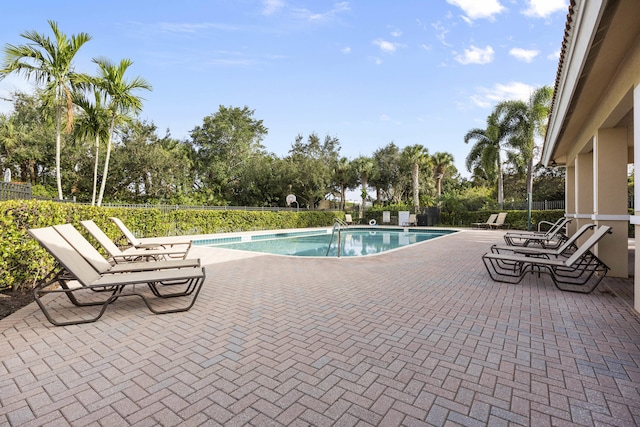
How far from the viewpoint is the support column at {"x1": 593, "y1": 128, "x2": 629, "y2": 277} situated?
17.9ft

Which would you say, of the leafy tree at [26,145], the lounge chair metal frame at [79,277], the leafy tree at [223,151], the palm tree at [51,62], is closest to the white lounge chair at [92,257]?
the lounge chair metal frame at [79,277]

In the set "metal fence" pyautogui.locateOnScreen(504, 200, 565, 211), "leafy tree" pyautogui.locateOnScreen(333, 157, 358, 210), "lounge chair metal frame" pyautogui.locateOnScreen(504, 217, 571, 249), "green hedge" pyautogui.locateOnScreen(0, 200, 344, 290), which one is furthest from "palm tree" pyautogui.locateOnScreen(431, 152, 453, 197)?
"lounge chair metal frame" pyautogui.locateOnScreen(504, 217, 571, 249)

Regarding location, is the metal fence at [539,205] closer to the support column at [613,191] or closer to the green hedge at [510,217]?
the green hedge at [510,217]

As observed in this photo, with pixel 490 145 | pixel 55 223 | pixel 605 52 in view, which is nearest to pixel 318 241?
pixel 55 223

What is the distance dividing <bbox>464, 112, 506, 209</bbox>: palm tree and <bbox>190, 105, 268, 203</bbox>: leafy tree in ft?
65.0

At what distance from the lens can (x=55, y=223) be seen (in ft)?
18.1

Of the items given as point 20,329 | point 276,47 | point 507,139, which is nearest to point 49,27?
point 276,47

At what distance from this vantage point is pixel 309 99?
83.1ft

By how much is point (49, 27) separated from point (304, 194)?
20674 mm

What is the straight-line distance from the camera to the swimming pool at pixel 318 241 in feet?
41.4

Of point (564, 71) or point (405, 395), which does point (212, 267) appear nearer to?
point (405, 395)

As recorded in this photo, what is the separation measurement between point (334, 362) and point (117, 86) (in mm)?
13541

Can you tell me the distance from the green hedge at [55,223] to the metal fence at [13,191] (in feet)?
1.24

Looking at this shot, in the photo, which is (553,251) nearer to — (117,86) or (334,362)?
(334,362)
